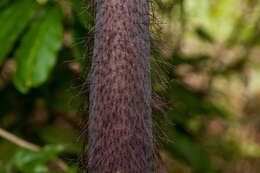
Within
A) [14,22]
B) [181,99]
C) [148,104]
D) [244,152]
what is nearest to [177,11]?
[181,99]

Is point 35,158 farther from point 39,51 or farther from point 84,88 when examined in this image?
point 84,88

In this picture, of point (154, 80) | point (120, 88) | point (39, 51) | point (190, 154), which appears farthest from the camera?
point (190, 154)

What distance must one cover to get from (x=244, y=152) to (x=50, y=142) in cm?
157

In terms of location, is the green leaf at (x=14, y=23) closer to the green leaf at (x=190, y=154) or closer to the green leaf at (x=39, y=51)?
the green leaf at (x=39, y=51)

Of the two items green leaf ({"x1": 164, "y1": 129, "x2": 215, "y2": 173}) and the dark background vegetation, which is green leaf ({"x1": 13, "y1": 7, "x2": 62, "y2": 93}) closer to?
the dark background vegetation

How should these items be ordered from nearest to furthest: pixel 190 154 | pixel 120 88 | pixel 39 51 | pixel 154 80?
pixel 120 88, pixel 154 80, pixel 39 51, pixel 190 154

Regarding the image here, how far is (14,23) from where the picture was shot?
1082 mm

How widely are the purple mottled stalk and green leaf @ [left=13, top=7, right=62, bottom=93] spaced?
1.74 ft

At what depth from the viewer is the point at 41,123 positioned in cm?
176

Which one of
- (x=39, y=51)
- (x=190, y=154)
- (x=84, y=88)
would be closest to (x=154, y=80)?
(x=84, y=88)

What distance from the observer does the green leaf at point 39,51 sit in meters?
1.06

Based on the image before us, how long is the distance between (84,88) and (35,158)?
0.51 meters

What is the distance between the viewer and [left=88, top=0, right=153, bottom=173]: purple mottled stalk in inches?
21.4

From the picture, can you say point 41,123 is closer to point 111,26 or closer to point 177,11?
point 177,11
